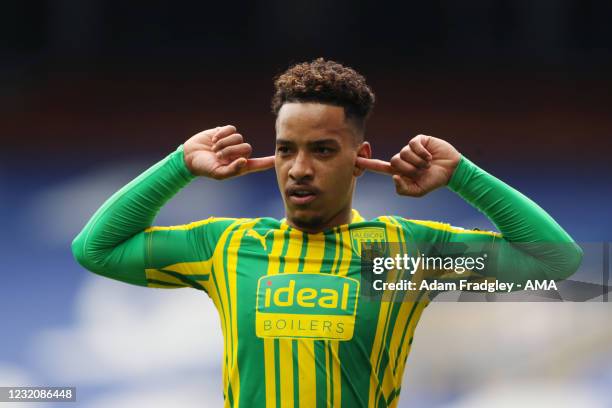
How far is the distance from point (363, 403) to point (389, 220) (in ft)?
1.99

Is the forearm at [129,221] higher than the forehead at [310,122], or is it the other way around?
the forehead at [310,122]

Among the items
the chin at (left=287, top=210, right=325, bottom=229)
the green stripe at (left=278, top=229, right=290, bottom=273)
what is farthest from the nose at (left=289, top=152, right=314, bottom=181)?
the green stripe at (left=278, top=229, right=290, bottom=273)

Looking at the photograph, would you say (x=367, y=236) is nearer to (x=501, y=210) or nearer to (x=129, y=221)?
(x=501, y=210)

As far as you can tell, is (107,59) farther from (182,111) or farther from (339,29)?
(339,29)

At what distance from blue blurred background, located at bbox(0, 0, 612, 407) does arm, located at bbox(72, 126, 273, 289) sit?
6.67ft

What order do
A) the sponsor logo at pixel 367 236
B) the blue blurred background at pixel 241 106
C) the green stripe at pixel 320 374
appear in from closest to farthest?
the green stripe at pixel 320 374, the sponsor logo at pixel 367 236, the blue blurred background at pixel 241 106

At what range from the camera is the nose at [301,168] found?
2898 millimetres

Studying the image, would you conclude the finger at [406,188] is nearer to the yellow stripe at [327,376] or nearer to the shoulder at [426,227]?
the shoulder at [426,227]

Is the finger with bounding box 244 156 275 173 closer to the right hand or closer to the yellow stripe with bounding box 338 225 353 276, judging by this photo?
the right hand

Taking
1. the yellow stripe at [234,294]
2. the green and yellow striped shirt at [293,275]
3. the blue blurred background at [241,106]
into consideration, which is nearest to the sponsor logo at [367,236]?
the green and yellow striped shirt at [293,275]

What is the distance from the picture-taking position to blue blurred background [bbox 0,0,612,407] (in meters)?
5.28

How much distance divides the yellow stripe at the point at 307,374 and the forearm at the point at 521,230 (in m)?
0.67

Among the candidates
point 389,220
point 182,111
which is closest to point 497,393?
point 389,220

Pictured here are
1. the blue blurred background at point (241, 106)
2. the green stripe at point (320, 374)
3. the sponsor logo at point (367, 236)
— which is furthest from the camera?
the blue blurred background at point (241, 106)
